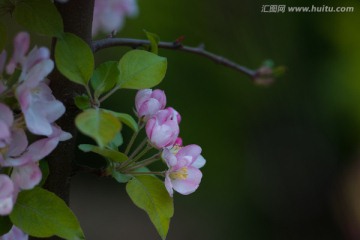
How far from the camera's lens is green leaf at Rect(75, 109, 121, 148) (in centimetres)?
31

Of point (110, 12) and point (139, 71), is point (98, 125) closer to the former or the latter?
point (139, 71)

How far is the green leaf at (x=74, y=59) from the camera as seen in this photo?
0.39 metres

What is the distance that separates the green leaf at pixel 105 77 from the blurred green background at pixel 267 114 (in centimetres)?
174

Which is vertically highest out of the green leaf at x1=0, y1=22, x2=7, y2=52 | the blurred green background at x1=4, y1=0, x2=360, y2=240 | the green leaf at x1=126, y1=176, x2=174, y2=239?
the green leaf at x1=0, y1=22, x2=7, y2=52

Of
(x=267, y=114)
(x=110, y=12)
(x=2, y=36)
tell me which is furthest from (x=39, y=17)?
(x=267, y=114)

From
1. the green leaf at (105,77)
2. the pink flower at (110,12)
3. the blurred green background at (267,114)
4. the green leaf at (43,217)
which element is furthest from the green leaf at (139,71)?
the blurred green background at (267,114)

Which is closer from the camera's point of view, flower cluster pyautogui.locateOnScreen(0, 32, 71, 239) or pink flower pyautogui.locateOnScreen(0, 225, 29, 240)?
flower cluster pyautogui.locateOnScreen(0, 32, 71, 239)

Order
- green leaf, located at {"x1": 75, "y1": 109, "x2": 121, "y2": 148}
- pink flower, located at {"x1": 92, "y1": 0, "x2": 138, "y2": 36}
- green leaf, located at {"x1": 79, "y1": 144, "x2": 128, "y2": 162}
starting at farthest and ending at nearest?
1. pink flower, located at {"x1": 92, "y1": 0, "x2": 138, "y2": 36}
2. green leaf, located at {"x1": 79, "y1": 144, "x2": 128, "y2": 162}
3. green leaf, located at {"x1": 75, "y1": 109, "x2": 121, "y2": 148}

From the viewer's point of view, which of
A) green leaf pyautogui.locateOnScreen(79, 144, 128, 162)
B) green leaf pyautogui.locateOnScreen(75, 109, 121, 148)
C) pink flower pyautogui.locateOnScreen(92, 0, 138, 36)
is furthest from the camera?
pink flower pyautogui.locateOnScreen(92, 0, 138, 36)

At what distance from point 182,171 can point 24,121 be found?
0.46 feet

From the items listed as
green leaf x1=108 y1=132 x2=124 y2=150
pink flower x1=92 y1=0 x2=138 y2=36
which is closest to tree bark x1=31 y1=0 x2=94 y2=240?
green leaf x1=108 y1=132 x2=124 y2=150

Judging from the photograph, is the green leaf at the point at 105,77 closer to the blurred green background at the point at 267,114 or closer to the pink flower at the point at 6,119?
the pink flower at the point at 6,119

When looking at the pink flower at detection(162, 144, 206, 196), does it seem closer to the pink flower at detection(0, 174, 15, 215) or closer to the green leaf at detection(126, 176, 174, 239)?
the green leaf at detection(126, 176, 174, 239)

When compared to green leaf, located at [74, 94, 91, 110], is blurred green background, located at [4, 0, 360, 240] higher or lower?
lower
